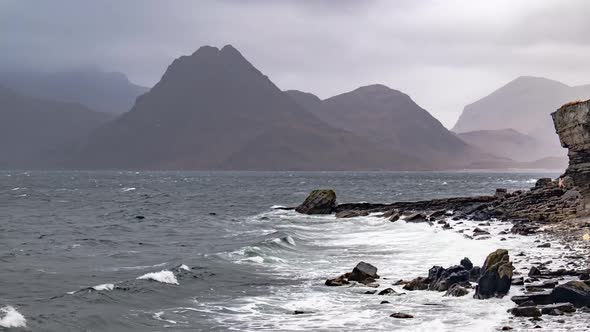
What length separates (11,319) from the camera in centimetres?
1770

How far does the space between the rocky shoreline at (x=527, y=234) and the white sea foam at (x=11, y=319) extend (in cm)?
1000

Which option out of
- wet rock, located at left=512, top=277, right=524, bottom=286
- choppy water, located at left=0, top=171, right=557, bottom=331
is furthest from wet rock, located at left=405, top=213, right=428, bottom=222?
wet rock, located at left=512, top=277, right=524, bottom=286

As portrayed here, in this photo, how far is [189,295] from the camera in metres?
22.3

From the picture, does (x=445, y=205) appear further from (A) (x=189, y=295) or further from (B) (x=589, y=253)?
(A) (x=189, y=295)

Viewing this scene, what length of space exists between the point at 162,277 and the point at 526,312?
45.3 ft

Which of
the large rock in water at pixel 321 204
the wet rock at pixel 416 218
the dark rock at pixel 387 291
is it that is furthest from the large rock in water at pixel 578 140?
the large rock in water at pixel 321 204

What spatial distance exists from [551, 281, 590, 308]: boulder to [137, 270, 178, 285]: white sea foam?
13.6 m

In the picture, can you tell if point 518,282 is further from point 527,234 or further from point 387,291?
point 527,234

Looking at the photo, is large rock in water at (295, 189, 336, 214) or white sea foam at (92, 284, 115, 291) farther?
large rock in water at (295, 189, 336, 214)

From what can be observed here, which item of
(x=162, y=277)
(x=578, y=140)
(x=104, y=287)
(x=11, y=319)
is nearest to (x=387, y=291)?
(x=162, y=277)

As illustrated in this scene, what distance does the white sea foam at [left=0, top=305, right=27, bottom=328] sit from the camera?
1731cm

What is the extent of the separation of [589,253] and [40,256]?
2491 cm

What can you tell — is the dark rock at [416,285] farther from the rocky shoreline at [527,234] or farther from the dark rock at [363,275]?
the dark rock at [363,275]

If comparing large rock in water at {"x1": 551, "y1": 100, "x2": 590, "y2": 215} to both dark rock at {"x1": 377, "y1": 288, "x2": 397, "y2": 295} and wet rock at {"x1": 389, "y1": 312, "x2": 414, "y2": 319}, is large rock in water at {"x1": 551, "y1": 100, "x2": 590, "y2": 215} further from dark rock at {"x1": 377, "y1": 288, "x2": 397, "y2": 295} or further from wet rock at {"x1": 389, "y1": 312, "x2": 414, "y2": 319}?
wet rock at {"x1": 389, "y1": 312, "x2": 414, "y2": 319}
